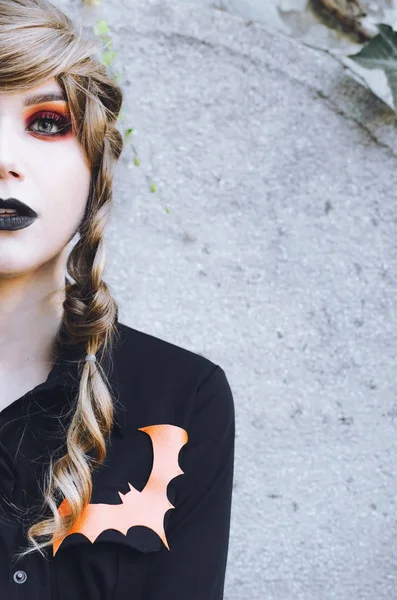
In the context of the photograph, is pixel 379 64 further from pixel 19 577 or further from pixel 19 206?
pixel 19 577

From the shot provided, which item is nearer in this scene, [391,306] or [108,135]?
[108,135]

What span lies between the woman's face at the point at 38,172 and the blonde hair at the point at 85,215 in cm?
3

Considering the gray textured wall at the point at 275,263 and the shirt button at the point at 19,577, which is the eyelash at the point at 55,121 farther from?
the shirt button at the point at 19,577

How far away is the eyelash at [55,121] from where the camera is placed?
1.38 meters

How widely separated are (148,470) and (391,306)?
97 centimetres

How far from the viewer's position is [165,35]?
2051 mm

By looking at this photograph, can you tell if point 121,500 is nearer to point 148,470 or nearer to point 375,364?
point 148,470

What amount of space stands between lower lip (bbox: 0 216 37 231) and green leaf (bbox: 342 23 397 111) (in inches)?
44.0

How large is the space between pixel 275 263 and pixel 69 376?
789 mm

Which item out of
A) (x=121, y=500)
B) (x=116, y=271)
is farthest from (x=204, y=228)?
(x=121, y=500)

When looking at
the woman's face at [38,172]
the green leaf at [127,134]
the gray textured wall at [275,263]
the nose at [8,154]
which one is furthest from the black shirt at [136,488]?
the green leaf at [127,134]

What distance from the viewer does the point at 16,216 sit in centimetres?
134

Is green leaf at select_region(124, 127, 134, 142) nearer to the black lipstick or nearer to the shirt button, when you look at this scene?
the black lipstick

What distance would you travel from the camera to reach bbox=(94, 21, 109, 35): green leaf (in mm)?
2004
